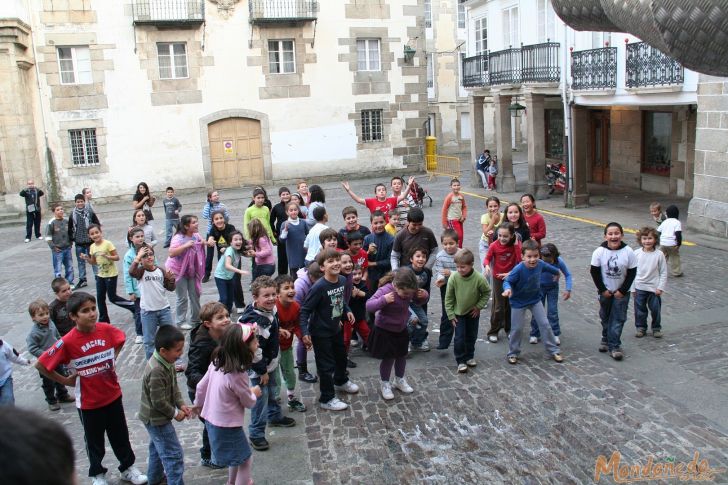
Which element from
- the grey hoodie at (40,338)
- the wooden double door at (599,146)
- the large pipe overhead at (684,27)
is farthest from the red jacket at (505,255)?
the wooden double door at (599,146)

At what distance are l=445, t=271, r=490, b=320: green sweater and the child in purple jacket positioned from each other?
0.73m

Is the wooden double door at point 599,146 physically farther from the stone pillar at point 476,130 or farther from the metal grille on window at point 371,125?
the metal grille on window at point 371,125

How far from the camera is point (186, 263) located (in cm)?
890

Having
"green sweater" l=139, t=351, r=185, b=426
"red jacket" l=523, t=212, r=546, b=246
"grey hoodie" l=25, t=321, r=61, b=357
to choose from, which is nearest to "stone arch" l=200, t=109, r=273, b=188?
"red jacket" l=523, t=212, r=546, b=246

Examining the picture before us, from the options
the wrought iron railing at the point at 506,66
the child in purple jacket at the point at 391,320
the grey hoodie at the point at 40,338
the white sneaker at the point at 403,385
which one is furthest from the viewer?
the wrought iron railing at the point at 506,66

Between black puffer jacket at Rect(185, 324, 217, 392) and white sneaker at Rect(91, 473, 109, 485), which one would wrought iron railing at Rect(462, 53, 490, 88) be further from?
white sneaker at Rect(91, 473, 109, 485)

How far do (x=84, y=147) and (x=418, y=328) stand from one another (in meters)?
20.1

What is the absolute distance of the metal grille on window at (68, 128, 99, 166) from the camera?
80.0 feet

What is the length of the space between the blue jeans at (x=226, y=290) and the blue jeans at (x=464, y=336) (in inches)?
136

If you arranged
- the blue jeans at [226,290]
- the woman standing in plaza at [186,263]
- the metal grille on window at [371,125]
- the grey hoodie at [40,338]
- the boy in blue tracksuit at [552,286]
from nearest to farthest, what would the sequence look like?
the grey hoodie at [40,338]
the boy in blue tracksuit at [552,286]
the woman standing in plaza at [186,263]
the blue jeans at [226,290]
the metal grille on window at [371,125]

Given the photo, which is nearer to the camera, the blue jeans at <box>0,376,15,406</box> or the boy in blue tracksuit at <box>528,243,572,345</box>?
the blue jeans at <box>0,376,15,406</box>

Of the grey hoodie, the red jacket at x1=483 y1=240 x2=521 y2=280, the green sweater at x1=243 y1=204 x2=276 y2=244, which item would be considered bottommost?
the grey hoodie

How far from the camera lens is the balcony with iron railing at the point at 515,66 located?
64.3ft

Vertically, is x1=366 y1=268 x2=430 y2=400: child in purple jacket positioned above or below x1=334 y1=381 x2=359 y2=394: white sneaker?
above
